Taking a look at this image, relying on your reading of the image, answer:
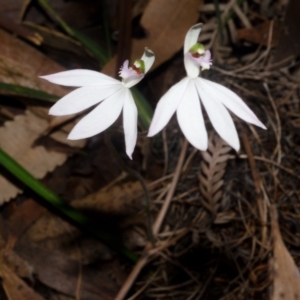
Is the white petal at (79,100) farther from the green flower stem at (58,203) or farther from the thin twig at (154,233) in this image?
the thin twig at (154,233)

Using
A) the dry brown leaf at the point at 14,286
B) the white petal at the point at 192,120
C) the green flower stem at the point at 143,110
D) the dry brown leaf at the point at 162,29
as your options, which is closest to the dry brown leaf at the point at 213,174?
the green flower stem at the point at 143,110

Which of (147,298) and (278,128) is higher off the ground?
(278,128)

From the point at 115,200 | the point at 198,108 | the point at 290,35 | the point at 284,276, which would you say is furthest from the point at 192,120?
the point at 290,35

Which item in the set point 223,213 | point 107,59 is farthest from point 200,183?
point 107,59

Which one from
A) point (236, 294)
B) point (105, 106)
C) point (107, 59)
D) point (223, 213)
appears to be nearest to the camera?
point (105, 106)

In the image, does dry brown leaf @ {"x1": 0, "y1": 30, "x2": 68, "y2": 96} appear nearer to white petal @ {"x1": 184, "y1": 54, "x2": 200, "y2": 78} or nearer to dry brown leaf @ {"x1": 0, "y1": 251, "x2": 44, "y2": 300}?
dry brown leaf @ {"x1": 0, "y1": 251, "x2": 44, "y2": 300}

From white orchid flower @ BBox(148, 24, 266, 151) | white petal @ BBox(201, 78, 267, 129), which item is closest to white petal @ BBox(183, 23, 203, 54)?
white orchid flower @ BBox(148, 24, 266, 151)

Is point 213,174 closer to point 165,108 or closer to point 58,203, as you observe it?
point 58,203

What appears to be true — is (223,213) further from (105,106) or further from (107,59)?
(105,106)
